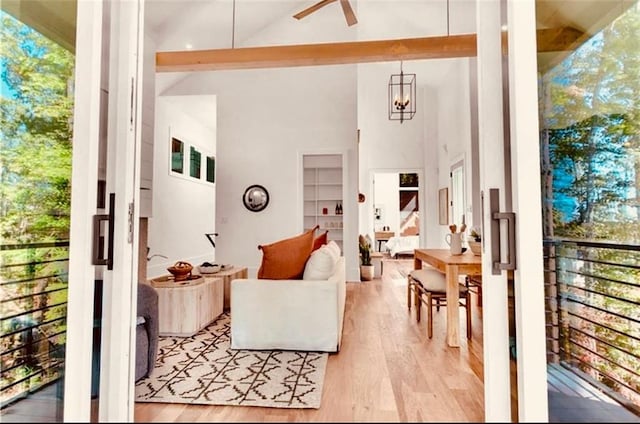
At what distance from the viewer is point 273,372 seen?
94.7 inches

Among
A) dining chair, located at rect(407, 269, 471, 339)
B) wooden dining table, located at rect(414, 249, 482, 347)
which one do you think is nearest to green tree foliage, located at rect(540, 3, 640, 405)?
wooden dining table, located at rect(414, 249, 482, 347)

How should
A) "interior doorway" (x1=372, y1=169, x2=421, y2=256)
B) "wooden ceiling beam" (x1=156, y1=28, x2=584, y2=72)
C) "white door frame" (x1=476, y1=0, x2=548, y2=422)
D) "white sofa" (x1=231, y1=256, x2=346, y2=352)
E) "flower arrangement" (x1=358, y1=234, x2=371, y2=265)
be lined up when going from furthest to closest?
"interior doorway" (x1=372, y1=169, x2=421, y2=256) → "flower arrangement" (x1=358, y1=234, x2=371, y2=265) → "wooden ceiling beam" (x1=156, y1=28, x2=584, y2=72) → "white sofa" (x1=231, y1=256, x2=346, y2=352) → "white door frame" (x1=476, y1=0, x2=548, y2=422)

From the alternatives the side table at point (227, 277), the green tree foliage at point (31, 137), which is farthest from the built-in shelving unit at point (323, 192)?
the green tree foliage at point (31, 137)

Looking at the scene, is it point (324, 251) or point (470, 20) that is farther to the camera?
A: point (470, 20)

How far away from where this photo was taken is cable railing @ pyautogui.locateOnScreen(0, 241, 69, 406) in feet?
4.97

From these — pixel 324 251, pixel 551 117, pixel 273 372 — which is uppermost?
pixel 551 117

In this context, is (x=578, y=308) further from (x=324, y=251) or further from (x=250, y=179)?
(x=250, y=179)

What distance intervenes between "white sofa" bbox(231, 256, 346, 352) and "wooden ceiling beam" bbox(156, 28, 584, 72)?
3.07 m

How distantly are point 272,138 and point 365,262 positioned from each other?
2.84 meters

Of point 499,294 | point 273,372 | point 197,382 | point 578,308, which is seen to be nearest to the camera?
point 499,294

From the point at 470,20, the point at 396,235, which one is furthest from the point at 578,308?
the point at 396,235

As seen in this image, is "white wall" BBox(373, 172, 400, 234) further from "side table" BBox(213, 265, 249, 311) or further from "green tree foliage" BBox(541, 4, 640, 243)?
"green tree foliage" BBox(541, 4, 640, 243)

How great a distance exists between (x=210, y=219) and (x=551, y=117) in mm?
7938

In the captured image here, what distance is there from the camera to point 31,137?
1738 millimetres
